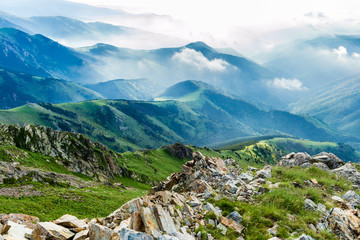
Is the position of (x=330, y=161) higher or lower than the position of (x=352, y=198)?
lower

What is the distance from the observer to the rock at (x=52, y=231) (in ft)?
45.5

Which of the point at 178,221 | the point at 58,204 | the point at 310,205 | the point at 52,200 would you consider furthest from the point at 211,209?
the point at 52,200

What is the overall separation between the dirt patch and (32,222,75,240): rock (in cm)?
4064

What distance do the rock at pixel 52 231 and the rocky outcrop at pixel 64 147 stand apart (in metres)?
84.6

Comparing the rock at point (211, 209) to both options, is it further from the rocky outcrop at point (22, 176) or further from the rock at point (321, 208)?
the rocky outcrop at point (22, 176)

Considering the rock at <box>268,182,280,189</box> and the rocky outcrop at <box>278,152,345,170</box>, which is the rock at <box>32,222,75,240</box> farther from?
the rocky outcrop at <box>278,152,345,170</box>

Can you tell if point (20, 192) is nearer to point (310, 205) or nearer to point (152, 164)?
point (310, 205)

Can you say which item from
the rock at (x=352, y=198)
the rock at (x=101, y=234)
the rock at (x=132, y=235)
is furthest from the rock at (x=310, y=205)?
the rock at (x=101, y=234)

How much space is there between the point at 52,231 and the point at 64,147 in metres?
96.5

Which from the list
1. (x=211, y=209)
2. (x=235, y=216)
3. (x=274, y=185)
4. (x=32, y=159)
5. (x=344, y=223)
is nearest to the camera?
(x=344, y=223)

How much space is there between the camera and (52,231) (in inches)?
556

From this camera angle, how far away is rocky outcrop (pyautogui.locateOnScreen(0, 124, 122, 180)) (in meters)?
87.8

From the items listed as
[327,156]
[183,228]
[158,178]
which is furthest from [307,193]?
[158,178]

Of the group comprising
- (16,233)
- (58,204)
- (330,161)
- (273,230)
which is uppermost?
(273,230)
